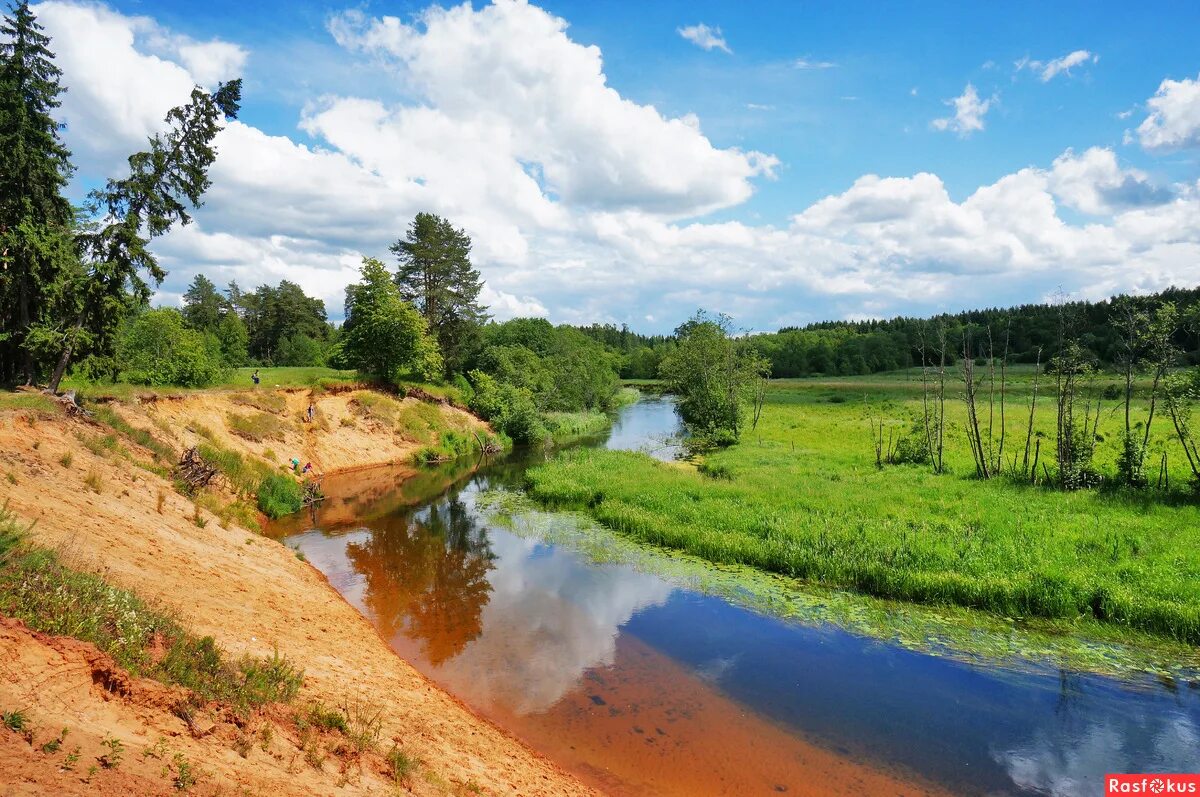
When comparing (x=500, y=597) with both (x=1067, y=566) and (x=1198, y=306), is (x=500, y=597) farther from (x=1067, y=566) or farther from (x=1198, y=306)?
(x=1198, y=306)

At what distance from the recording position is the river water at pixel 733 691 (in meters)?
9.96

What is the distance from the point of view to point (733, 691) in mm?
12344

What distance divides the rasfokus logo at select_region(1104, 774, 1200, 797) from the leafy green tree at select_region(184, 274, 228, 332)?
8705cm

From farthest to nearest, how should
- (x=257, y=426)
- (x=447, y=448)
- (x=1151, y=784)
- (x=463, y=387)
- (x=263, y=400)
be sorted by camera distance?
(x=463, y=387), (x=447, y=448), (x=263, y=400), (x=257, y=426), (x=1151, y=784)

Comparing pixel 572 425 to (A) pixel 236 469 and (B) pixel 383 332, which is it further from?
(A) pixel 236 469

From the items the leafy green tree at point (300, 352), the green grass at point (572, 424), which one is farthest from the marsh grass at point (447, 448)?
the leafy green tree at point (300, 352)

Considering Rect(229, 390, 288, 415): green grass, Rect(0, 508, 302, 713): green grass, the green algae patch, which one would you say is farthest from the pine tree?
the green algae patch

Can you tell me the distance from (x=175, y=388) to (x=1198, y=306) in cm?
4789

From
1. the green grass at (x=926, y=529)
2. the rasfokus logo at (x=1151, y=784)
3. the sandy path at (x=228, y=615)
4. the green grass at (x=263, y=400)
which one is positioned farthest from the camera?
the green grass at (x=263, y=400)

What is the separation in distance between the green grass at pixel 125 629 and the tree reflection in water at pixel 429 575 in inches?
238

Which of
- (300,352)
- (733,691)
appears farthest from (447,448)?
(300,352)

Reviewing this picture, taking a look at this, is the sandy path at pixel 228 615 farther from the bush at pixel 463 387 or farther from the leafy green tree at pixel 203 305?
the leafy green tree at pixel 203 305

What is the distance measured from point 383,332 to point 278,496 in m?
21.9

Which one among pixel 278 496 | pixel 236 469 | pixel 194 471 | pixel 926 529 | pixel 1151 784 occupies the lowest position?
pixel 1151 784
